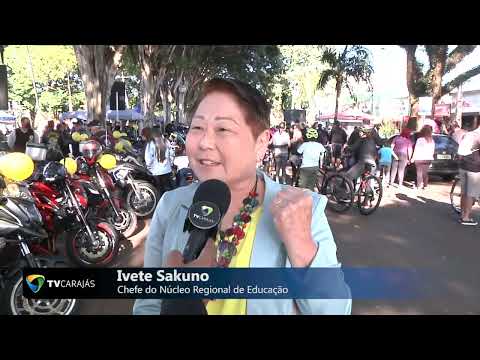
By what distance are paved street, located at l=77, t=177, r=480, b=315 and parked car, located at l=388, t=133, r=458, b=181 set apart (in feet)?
0.61

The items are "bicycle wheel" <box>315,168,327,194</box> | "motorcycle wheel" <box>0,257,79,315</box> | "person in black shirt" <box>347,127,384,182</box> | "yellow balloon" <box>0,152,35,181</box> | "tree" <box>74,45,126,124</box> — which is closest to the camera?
"motorcycle wheel" <box>0,257,79,315</box>

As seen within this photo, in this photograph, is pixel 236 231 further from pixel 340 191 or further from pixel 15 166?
pixel 340 191

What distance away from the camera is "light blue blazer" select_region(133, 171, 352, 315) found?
159 centimetres

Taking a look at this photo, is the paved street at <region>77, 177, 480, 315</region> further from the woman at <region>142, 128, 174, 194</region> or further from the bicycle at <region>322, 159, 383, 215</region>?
the woman at <region>142, 128, 174, 194</region>

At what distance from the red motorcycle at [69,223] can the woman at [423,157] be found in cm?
446

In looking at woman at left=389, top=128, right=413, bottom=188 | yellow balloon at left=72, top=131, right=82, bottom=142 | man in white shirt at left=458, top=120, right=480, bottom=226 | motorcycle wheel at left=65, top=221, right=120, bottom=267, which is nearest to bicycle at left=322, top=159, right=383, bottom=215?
woman at left=389, top=128, right=413, bottom=188

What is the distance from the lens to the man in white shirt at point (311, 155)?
5.38 m

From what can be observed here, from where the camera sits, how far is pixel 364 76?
252 cm

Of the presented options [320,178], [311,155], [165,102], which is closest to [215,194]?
[320,178]

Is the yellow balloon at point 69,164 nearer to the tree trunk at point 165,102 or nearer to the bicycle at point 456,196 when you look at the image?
the bicycle at point 456,196

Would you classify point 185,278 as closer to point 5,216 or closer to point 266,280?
point 266,280

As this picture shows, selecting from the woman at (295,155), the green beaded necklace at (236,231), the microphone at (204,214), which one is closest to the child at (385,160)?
the woman at (295,155)

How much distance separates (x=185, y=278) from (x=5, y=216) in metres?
1.41
